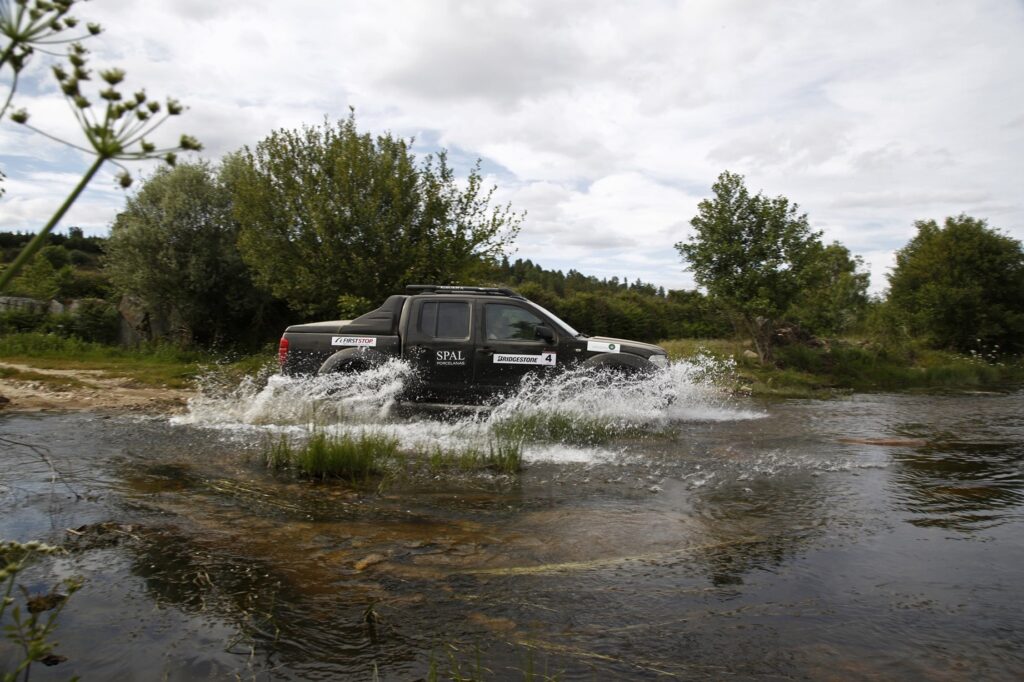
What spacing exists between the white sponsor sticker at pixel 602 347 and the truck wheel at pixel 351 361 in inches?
114

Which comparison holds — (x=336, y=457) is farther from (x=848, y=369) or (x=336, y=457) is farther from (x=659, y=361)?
(x=848, y=369)

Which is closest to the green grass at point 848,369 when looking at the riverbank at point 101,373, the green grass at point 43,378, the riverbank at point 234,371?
the riverbank at point 234,371

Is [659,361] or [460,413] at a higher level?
[659,361]

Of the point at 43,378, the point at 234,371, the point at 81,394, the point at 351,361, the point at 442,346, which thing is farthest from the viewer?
the point at 234,371

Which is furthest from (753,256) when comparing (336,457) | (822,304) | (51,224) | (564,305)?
(51,224)

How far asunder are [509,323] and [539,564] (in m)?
5.67

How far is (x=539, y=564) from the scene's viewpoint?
13.9 feet

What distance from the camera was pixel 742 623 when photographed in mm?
3486

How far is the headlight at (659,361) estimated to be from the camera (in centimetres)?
939

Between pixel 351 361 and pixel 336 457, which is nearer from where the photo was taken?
pixel 336 457

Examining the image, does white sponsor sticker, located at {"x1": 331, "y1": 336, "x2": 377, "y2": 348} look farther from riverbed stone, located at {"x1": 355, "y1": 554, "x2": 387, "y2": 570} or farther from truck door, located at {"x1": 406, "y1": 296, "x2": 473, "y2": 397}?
riverbed stone, located at {"x1": 355, "y1": 554, "x2": 387, "y2": 570}

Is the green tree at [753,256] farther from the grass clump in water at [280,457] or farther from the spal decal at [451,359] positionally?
the grass clump in water at [280,457]

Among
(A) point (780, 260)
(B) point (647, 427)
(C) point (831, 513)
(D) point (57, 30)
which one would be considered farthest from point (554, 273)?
(D) point (57, 30)

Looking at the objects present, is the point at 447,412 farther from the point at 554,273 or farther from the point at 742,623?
the point at 554,273
